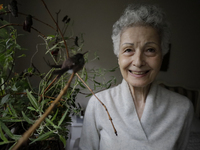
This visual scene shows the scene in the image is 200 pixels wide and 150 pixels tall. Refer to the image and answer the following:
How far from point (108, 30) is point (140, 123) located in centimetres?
194

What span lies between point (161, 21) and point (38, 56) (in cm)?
170

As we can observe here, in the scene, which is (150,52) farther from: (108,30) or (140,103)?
(108,30)

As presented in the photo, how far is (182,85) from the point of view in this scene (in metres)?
2.84

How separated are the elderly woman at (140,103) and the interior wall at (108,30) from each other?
1.33 metres

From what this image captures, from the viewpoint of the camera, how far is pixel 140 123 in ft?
2.71

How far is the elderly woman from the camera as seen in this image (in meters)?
0.75

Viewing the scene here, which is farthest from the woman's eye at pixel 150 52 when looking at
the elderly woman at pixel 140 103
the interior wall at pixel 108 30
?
the interior wall at pixel 108 30

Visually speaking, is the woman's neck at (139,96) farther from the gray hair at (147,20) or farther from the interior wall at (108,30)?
the interior wall at (108,30)

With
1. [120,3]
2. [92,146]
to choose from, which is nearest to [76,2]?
[120,3]

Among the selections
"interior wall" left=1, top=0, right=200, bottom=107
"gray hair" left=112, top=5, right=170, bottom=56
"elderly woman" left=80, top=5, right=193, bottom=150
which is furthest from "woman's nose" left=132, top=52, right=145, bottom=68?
"interior wall" left=1, top=0, right=200, bottom=107

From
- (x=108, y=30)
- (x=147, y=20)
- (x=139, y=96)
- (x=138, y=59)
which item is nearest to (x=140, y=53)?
(x=138, y=59)

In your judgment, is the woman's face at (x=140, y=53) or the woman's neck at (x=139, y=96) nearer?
the woman's face at (x=140, y=53)

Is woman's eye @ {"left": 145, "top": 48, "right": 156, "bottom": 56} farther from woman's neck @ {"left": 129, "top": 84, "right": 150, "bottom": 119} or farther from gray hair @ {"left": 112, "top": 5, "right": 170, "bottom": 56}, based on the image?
woman's neck @ {"left": 129, "top": 84, "right": 150, "bottom": 119}

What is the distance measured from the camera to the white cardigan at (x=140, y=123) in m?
0.80
